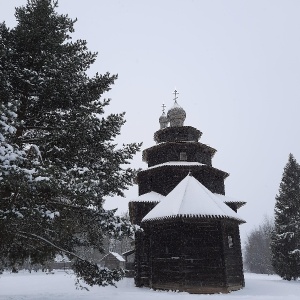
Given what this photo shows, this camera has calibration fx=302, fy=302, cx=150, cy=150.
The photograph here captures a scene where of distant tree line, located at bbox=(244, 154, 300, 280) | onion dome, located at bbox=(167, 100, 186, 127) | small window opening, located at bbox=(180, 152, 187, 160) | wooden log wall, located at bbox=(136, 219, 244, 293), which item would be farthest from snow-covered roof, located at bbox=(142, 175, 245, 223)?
distant tree line, located at bbox=(244, 154, 300, 280)

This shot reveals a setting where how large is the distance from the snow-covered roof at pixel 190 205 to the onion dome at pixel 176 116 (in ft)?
25.5

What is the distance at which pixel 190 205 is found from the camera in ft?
56.6

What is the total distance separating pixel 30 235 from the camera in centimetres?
918

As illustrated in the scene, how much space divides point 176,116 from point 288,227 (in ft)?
50.1

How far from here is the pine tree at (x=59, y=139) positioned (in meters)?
8.53

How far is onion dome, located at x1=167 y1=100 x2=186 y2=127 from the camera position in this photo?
26125 mm

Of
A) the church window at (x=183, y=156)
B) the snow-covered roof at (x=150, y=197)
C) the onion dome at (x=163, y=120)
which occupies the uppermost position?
the onion dome at (x=163, y=120)

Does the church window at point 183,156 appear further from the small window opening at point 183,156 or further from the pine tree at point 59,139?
the pine tree at point 59,139

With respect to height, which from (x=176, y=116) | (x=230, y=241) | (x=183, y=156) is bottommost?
(x=230, y=241)

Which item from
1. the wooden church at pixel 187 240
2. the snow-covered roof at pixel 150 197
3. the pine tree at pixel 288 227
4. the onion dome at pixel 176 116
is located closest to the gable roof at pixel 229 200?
the wooden church at pixel 187 240

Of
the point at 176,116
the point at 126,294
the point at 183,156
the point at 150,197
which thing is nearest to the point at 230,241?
the point at 150,197

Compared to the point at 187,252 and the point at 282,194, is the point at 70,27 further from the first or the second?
the point at 282,194

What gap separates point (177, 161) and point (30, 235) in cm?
1518

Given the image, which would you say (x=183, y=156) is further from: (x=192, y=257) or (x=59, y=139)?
(x=59, y=139)
